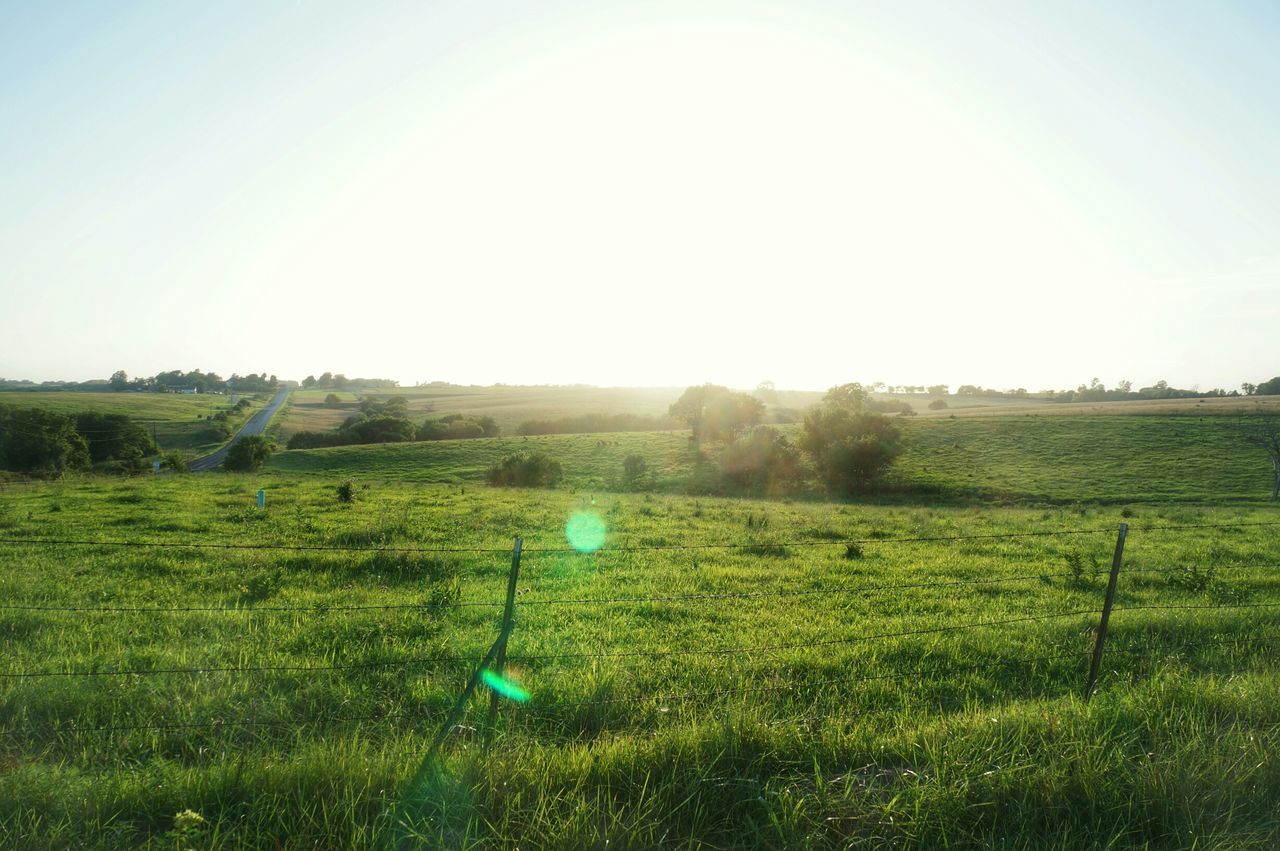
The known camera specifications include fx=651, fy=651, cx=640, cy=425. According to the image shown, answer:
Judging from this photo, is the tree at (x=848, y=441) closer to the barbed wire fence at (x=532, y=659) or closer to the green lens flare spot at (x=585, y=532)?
the green lens flare spot at (x=585, y=532)

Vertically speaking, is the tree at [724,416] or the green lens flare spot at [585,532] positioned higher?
the tree at [724,416]

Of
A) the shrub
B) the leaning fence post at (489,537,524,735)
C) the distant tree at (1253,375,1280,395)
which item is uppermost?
the distant tree at (1253,375,1280,395)

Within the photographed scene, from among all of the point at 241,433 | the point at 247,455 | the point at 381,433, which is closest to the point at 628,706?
the point at 247,455

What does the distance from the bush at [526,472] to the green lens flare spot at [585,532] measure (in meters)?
22.4

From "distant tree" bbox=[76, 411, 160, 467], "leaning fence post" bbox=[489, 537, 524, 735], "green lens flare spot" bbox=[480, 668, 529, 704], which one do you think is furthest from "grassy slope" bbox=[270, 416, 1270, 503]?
"leaning fence post" bbox=[489, 537, 524, 735]

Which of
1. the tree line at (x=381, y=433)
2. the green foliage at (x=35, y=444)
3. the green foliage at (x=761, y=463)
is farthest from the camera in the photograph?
the tree line at (x=381, y=433)

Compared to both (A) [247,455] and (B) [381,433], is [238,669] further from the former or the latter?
(B) [381,433]

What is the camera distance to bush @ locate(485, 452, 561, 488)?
4238 cm

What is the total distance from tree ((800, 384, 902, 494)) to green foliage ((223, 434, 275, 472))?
43.6m

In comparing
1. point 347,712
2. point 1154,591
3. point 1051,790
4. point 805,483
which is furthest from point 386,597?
point 805,483

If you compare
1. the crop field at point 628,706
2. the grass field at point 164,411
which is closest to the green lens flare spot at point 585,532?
the crop field at point 628,706

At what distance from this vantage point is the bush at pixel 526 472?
42.4 m

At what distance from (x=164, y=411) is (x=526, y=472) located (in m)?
90.9

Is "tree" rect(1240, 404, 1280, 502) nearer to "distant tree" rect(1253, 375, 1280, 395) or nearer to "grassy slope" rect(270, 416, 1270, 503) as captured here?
"grassy slope" rect(270, 416, 1270, 503)
